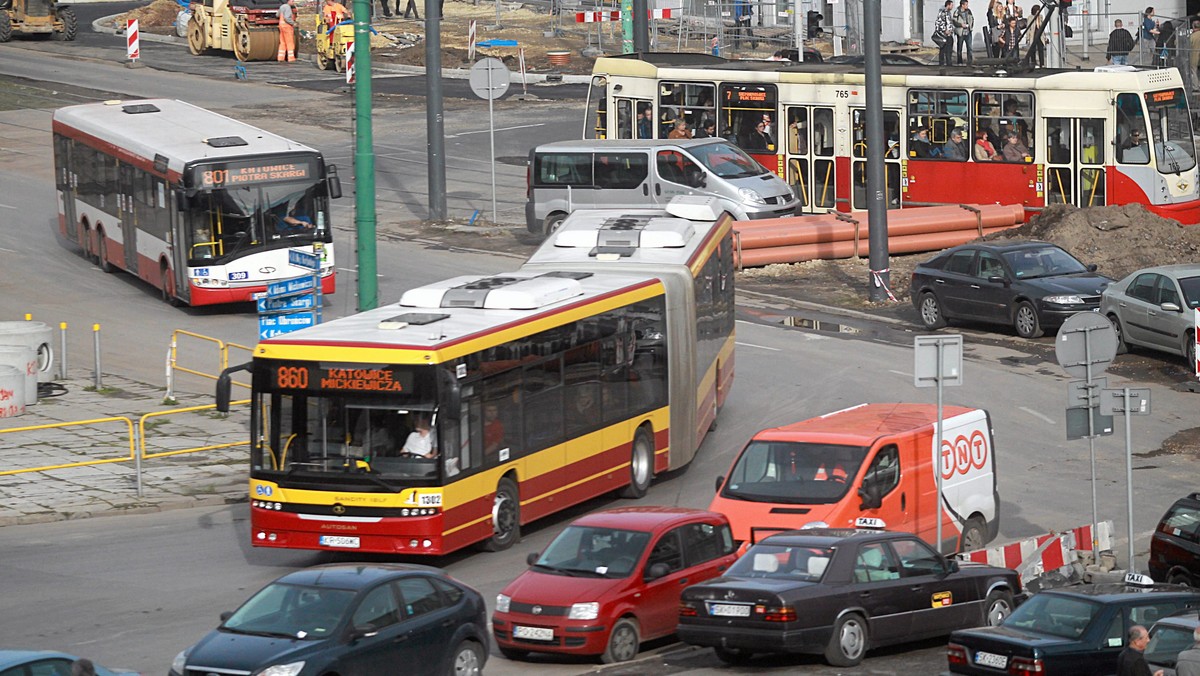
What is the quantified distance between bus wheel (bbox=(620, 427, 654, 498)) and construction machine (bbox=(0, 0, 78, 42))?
54.7 m

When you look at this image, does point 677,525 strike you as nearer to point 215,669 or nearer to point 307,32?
point 215,669

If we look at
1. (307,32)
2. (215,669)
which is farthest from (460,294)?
(307,32)

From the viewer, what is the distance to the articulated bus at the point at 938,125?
36.3 m

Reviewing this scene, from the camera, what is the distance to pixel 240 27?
216ft

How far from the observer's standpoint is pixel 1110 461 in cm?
2416

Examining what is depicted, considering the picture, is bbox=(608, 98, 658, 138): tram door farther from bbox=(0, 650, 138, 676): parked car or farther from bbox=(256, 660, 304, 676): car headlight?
bbox=(0, 650, 138, 676): parked car

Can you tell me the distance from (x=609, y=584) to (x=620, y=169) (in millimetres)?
23448

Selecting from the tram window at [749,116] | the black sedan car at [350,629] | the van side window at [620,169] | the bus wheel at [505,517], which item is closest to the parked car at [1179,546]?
the bus wheel at [505,517]

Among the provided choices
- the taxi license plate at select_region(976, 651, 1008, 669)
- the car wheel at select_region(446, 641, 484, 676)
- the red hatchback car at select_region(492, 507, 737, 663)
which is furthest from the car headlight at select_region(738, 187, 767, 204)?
the taxi license plate at select_region(976, 651, 1008, 669)

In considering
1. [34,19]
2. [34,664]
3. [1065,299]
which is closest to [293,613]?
[34,664]

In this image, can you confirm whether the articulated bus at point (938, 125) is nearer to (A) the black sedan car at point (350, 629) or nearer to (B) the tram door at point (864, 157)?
(B) the tram door at point (864, 157)

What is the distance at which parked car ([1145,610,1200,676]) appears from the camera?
12.8m

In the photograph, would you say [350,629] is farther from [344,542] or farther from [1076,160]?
[1076,160]

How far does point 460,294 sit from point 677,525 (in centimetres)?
512
